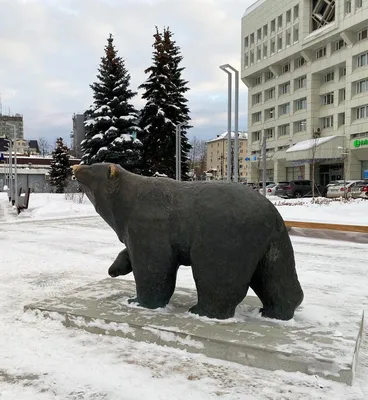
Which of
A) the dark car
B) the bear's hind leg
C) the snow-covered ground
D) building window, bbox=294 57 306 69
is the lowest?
the snow-covered ground

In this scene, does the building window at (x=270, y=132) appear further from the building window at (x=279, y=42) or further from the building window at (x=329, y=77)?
the building window at (x=279, y=42)

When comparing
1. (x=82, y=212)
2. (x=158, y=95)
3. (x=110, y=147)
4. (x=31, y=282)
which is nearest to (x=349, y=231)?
(x=31, y=282)

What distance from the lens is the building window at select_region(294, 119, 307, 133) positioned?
49756mm

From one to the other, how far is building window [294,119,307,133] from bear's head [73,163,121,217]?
159ft

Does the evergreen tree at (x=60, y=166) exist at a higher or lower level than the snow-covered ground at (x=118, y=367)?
higher

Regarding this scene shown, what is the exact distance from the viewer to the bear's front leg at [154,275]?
13.2 feet

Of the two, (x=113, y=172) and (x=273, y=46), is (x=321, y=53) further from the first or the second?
(x=113, y=172)

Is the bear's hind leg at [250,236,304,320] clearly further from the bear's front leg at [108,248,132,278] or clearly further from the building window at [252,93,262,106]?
the building window at [252,93,262,106]

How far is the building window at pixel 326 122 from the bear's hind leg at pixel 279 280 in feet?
151

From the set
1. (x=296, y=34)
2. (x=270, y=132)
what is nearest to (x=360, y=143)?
(x=270, y=132)

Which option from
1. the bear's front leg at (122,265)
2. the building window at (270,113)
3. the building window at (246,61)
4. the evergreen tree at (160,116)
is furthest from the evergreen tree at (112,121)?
the building window at (246,61)

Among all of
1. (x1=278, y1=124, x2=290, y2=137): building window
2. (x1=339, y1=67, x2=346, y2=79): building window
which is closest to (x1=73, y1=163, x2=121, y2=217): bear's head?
(x1=339, y1=67, x2=346, y2=79): building window

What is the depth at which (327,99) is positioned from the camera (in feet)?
157

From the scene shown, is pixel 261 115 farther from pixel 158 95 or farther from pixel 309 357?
pixel 309 357
